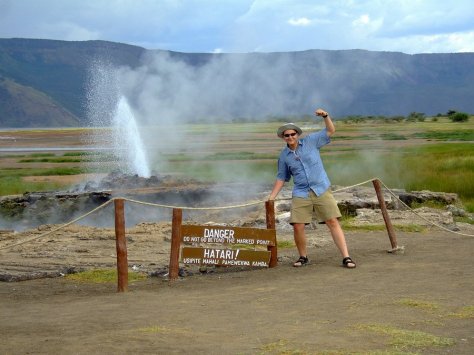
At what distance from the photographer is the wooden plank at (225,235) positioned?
32.4ft

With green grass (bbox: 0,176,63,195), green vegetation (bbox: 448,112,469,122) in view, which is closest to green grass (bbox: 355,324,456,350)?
green grass (bbox: 0,176,63,195)

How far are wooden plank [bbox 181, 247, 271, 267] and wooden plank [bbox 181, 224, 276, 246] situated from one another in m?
0.12

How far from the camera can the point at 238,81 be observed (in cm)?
4325

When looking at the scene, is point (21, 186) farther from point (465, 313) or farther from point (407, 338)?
point (407, 338)

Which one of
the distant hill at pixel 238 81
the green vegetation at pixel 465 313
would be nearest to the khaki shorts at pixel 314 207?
the green vegetation at pixel 465 313

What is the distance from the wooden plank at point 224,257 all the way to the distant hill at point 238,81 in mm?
25897

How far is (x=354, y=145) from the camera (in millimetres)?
45969

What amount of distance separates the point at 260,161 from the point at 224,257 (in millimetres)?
26635

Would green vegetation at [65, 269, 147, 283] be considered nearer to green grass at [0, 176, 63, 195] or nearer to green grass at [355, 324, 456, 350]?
green grass at [355, 324, 456, 350]

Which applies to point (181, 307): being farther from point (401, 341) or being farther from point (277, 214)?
point (277, 214)

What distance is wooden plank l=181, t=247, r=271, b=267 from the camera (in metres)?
9.87

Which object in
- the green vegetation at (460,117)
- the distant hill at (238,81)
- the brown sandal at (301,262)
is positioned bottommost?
the brown sandal at (301,262)

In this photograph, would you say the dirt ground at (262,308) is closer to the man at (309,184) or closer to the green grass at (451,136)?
the man at (309,184)

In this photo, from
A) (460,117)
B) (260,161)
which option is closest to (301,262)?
(260,161)
